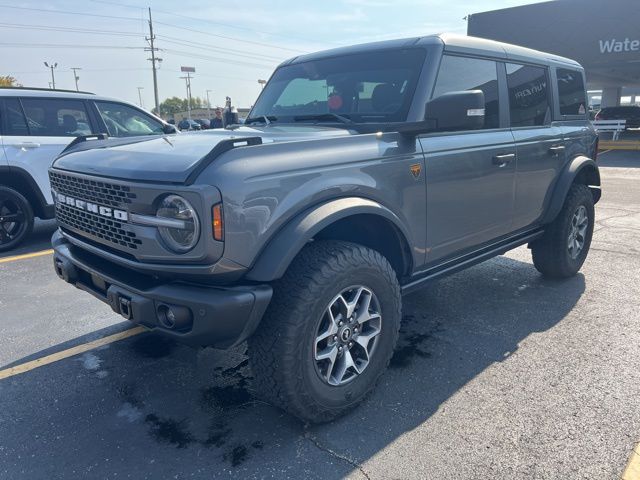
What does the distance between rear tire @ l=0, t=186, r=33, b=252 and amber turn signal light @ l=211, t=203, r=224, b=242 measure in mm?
5220

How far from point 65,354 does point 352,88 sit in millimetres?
2681

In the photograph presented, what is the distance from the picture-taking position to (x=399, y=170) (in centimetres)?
286

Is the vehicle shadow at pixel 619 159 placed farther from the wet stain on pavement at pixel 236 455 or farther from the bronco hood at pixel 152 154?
the wet stain on pavement at pixel 236 455

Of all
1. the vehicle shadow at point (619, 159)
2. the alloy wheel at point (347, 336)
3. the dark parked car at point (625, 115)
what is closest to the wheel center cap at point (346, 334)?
the alloy wheel at point (347, 336)

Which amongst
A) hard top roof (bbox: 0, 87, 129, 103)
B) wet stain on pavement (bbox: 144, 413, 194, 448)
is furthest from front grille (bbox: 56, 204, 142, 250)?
hard top roof (bbox: 0, 87, 129, 103)

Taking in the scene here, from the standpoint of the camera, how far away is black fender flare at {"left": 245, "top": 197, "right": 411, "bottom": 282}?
88.8 inches

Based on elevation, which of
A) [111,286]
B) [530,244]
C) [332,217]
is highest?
[332,217]

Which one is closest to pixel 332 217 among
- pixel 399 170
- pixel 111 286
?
A: pixel 399 170

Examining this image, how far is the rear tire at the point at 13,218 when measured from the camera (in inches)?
242

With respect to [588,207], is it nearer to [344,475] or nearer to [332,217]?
[332,217]

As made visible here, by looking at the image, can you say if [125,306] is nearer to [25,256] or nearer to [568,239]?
[568,239]

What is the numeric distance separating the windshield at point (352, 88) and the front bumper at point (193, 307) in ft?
5.08

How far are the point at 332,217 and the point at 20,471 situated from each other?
6.09ft

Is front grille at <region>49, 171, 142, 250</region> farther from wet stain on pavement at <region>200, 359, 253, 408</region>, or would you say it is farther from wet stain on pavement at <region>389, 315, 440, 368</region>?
wet stain on pavement at <region>389, 315, 440, 368</region>
